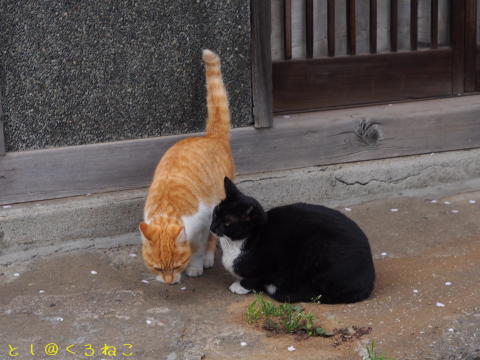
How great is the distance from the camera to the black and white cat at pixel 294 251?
418 cm

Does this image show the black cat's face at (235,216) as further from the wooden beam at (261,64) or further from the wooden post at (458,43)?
the wooden post at (458,43)

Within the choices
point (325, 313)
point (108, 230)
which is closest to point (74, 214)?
point (108, 230)

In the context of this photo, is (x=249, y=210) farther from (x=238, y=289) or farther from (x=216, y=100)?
(x=216, y=100)

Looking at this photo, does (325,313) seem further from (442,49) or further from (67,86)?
(442,49)

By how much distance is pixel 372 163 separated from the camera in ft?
18.7

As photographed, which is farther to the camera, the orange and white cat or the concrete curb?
the concrete curb

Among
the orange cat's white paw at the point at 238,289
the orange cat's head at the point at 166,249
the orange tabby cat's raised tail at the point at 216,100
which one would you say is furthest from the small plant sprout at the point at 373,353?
the orange tabby cat's raised tail at the point at 216,100

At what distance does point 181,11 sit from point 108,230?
4.59 feet

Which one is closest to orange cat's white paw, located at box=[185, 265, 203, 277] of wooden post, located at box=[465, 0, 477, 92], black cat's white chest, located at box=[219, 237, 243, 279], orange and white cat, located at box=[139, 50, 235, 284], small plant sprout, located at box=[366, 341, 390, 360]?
orange and white cat, located at box=[139, 50, 235, 284]

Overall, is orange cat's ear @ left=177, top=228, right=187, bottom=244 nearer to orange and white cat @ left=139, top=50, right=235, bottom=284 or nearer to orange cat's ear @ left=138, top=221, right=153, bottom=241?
orange and white cat @ left=139, top=50, right=235, bottom=284

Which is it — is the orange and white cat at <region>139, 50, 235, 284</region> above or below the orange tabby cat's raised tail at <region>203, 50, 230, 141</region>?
below

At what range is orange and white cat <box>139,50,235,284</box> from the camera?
13.9ft

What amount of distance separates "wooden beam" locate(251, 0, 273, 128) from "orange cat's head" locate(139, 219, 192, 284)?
51.8 inches

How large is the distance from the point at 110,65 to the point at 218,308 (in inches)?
63.8
